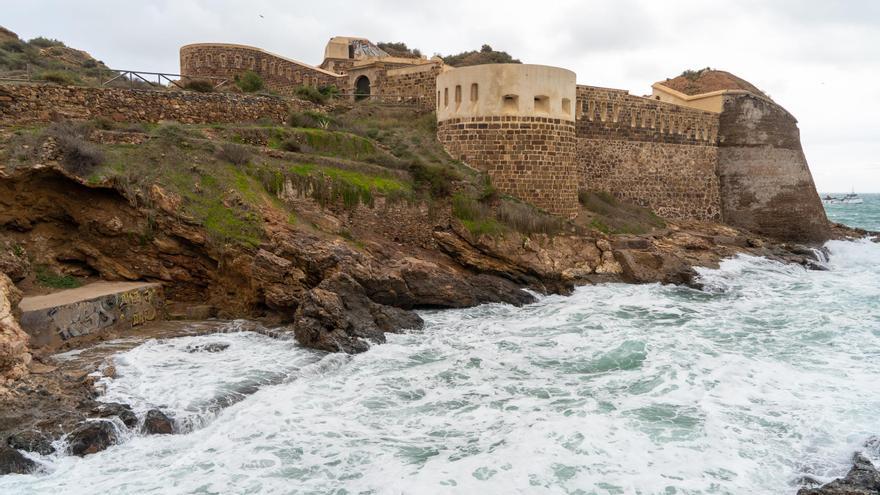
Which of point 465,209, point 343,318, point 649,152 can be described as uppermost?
point 649,152

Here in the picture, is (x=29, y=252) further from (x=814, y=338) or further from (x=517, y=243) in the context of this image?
(x=814, y=338)

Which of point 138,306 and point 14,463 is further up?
point 138,306

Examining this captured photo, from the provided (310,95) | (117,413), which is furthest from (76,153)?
(310,95)

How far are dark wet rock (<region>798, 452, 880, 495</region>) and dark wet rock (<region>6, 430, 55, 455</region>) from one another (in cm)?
778

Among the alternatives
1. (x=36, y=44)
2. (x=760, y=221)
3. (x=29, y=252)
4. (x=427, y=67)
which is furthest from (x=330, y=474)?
(x=36, y=44)

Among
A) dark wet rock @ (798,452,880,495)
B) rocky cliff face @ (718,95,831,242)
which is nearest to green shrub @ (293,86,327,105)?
rocky cliff face @ (718,95,831,242)

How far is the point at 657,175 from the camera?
2330 centimetres

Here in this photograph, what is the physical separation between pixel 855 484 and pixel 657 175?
1783cm

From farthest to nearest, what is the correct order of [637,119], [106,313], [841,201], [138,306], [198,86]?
[841,201]
[637,119]
[198,86]
[138,306]
[106,313]

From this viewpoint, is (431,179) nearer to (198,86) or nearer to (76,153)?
(76,153)

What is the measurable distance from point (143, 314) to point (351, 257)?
375 cm

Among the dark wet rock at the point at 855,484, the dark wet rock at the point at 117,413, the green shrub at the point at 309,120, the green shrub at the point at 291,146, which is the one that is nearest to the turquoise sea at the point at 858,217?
the green shrub at the point at 309,120

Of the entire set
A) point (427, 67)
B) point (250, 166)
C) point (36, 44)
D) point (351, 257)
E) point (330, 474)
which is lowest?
point (330, 474)

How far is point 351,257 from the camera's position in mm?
12531
